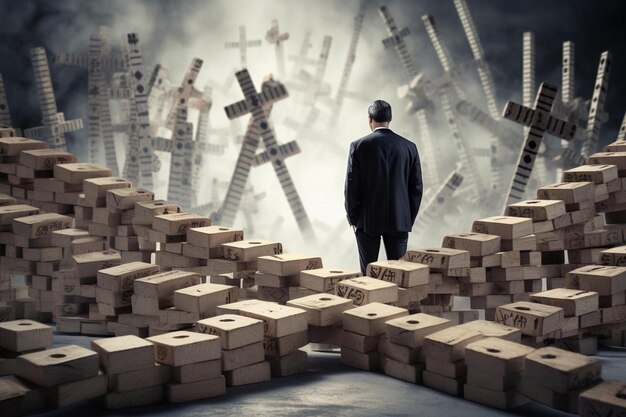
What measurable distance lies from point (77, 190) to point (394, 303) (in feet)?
15.0

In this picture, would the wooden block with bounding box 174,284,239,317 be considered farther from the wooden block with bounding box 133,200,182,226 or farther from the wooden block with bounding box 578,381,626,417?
the wooden block with bounding box 578,381,626,417

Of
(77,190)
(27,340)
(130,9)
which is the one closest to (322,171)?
(130,9)

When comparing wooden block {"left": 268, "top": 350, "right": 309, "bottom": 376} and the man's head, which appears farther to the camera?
the man's head

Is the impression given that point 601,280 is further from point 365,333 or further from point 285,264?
point 285,264

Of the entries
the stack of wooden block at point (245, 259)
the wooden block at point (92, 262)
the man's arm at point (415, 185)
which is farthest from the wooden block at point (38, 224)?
the man's arm at point (415, 185)

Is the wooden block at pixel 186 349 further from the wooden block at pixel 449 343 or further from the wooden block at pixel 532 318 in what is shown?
the wooden block at pixel 532 318

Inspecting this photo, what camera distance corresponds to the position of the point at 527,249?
8508 mm

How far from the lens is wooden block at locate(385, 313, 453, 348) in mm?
6363

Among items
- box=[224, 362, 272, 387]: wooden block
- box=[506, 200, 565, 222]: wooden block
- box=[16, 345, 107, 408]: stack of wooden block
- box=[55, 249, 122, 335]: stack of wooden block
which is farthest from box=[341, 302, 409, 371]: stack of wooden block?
box=[55, 249, 122, 335]: stack of wooden block

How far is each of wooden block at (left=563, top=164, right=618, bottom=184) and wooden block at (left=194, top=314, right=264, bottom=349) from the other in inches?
178

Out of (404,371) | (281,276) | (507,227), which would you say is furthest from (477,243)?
(404,371)

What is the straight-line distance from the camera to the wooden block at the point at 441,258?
8008 millimetres

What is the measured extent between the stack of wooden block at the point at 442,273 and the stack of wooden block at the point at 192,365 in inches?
104

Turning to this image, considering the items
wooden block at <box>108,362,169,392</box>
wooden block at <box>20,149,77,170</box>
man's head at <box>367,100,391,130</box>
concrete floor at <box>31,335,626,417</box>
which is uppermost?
man's head at <box>367,100,391,130</box>
